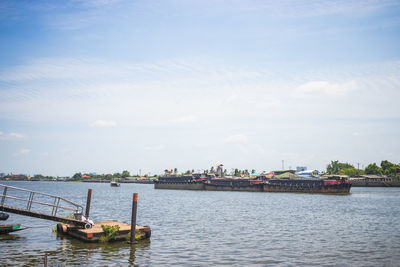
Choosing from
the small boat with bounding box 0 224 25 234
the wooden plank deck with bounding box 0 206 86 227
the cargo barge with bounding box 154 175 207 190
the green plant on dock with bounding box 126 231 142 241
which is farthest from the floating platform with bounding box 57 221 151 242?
the cargo barge with bounding box 154 175 207 190

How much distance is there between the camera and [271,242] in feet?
87.0

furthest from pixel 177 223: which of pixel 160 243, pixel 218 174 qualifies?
pixel 218 174

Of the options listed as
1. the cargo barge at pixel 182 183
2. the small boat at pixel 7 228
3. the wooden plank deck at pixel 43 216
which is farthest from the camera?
the cargo barge at pixel 182 183

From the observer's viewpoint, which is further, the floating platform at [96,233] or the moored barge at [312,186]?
the moored barge at [312,186]

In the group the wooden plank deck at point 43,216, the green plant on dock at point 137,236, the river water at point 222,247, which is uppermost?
the wooden plank deck at point 43,216

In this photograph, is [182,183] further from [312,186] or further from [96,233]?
[96,233]

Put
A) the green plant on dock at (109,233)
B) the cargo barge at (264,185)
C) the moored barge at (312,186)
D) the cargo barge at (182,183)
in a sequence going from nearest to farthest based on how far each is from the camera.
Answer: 1. the green plant on dock at (109,233)
2. the moored barge at (312,186)
3. the cargo barge at (264,185)
4. the cargo barge at (182,183)

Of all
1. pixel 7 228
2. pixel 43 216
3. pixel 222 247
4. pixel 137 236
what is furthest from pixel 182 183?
pixel 222 247

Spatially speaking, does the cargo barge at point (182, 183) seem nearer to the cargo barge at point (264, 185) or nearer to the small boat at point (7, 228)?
the cargo barge at point (264, 185)

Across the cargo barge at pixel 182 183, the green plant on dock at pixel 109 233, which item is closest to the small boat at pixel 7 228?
the green plant on dock at pixel 109 233

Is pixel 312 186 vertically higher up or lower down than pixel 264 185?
lower down

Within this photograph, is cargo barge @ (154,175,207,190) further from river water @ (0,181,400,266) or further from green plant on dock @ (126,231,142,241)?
green plant on dock @ (126,231,142,241)

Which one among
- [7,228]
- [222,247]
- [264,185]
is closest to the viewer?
[222,247]

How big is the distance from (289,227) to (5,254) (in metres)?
26.2
